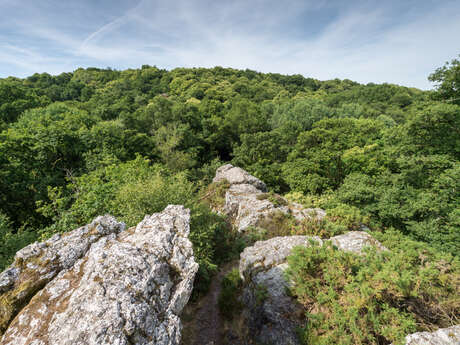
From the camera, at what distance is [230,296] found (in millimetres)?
10344

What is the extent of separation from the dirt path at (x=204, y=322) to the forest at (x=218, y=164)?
0.94 m

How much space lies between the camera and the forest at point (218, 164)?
38.6 ft

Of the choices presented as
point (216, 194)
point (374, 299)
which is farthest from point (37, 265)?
point (216, 194)

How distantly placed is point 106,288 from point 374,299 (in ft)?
22.8

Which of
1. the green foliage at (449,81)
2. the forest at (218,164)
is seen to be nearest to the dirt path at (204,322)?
the forest at (218,164)

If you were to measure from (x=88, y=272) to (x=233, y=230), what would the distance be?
11.4m

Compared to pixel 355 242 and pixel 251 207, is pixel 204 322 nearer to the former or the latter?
pixel 251 207

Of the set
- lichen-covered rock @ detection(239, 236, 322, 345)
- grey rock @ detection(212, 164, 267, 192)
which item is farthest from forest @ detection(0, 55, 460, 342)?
grey rock @ detection(212, 164, 267, 192)

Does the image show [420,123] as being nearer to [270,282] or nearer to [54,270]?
[270,282]

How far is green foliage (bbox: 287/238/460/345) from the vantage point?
536 cm

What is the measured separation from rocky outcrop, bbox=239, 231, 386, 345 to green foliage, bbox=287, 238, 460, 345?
0.66 meters

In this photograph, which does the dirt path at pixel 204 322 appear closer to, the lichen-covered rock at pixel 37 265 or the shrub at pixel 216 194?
the lichen-covered rock at pixel 37 265

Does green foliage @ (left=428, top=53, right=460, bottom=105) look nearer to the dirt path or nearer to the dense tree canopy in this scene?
the dense tree canopy

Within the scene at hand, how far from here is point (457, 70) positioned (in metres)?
19.6
